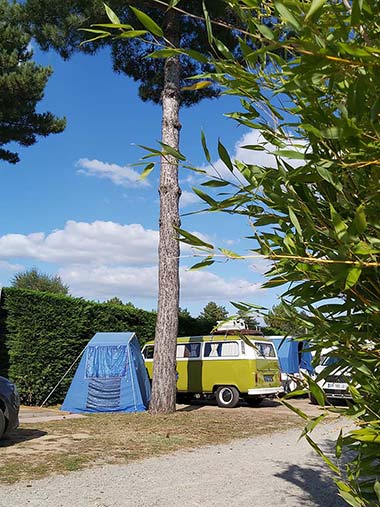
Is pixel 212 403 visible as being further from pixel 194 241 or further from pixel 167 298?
pixel 194 241

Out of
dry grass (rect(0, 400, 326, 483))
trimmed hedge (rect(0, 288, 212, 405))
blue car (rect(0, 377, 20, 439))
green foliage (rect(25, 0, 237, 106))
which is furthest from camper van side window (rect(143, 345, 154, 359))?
blue car (rect(0, 377, 20, 439))

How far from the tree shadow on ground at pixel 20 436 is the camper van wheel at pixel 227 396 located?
6294 mm

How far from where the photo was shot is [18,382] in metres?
13.2

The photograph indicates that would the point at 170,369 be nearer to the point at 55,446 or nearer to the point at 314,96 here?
the point at 55,446

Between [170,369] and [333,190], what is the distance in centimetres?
1026

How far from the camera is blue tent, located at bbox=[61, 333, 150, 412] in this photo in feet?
39.8

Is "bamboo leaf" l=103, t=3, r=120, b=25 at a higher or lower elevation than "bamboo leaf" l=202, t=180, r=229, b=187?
higher

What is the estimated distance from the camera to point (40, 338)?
13633 millimetres

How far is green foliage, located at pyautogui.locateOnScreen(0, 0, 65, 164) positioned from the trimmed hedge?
16.0 ft

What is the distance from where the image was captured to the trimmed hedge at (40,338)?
43.7 ft

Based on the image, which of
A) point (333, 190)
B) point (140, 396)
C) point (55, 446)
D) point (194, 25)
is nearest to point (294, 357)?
point (140, 396)

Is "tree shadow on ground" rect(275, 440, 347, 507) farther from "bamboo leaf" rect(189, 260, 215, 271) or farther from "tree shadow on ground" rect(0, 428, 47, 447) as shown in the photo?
"tree shadow on ground" rect(0, 428, 47, 447)

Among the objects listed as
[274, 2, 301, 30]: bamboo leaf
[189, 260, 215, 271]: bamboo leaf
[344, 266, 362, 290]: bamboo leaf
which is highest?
[274, 2, 301, 30]: bamboo leaf

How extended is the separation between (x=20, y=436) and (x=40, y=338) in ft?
17.0
